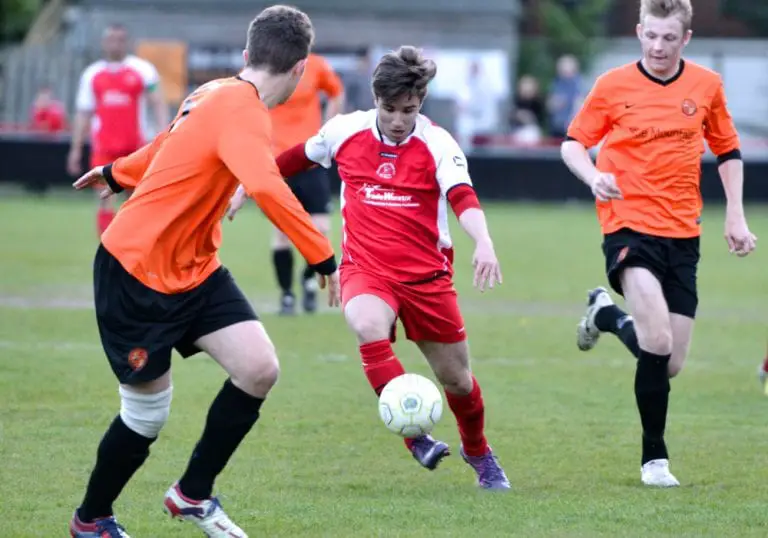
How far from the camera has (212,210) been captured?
17.0 feet

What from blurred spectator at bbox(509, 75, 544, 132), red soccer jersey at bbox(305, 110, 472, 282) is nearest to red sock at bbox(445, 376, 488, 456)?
red soccer jersey at bbox(305, 110, 472, 282)

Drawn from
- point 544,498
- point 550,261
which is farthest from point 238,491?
point 550,261

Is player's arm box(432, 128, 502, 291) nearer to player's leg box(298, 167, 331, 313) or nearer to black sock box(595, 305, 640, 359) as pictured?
Result: black sock box(595, 305, 640, 359)

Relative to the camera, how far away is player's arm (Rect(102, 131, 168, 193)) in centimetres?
543

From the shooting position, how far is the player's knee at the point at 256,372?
16.9 ft

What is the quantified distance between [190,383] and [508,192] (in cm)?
1657

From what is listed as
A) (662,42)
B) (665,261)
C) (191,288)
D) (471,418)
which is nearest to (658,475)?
(471,418)

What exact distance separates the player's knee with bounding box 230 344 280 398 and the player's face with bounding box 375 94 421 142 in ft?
4.68

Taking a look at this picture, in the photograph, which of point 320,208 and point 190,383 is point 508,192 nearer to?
point 320,208

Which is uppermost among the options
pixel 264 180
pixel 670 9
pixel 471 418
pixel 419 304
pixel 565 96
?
pixel 670 9

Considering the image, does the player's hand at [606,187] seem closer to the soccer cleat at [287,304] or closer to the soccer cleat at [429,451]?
the soccer cleat at [429,451]

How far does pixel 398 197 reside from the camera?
637 centimetres

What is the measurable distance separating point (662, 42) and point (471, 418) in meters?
1.84

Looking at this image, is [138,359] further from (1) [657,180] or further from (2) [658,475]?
(1) [657,180]
